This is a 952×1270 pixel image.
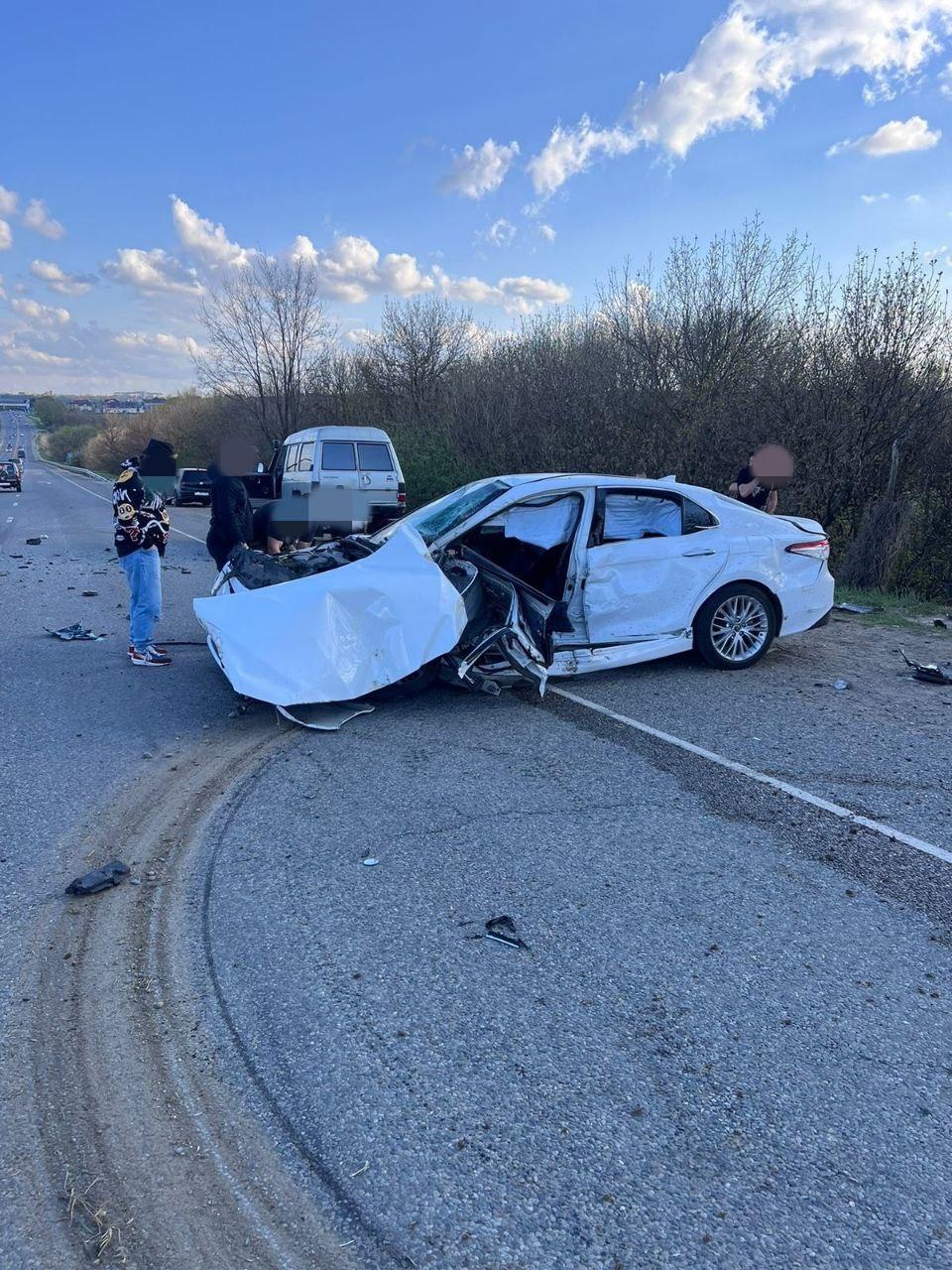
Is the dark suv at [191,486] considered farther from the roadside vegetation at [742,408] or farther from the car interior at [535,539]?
the car interior at [535,539]

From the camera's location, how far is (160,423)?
187 ft

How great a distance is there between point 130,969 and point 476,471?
18.1 meters

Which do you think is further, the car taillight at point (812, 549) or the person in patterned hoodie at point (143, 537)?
the person in patterned hoodie at point (143, 537)

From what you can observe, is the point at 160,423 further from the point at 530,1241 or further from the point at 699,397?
the point at 530,1241

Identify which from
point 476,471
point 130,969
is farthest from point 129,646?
point 476,471

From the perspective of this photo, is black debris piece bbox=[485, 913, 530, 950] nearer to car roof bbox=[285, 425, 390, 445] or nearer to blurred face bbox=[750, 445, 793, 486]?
blurred face bbox=[750, 445, 793, 486]

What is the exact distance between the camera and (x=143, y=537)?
7188 millimetres

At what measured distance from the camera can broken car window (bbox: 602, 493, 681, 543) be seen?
6.62 meters

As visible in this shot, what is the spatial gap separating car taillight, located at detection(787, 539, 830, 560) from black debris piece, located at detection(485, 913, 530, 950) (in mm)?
4817

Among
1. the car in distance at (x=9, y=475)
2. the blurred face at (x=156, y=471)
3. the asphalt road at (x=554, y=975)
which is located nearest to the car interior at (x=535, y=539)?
the asphalt road at (x=554, y=975)

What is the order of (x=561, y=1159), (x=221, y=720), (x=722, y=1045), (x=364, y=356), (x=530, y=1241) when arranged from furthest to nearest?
(x=364, y=356) < (x=221, y=720) < (x=722, y=1045) < (x=561, y=1159) < (x=530, y=1241)

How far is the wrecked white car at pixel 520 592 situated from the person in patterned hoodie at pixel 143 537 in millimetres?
1174

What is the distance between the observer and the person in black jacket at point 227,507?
7.69 meters

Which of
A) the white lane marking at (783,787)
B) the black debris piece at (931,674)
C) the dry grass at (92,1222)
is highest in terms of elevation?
the black debris piece at (931,674)
